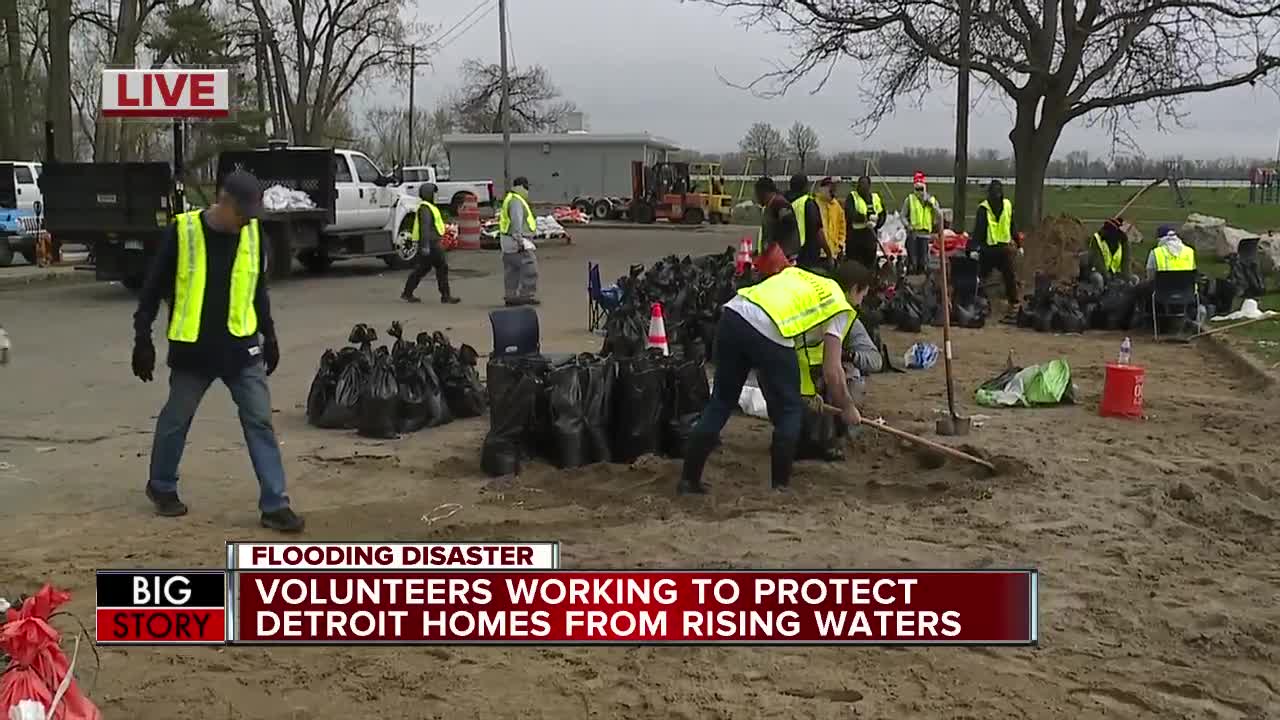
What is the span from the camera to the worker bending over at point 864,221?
46.2 feet

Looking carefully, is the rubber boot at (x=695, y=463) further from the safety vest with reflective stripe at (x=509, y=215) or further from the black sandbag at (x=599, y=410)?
the safety vest with reflective stripe at (x=509, y=215)

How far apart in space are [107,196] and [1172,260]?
43.8ft

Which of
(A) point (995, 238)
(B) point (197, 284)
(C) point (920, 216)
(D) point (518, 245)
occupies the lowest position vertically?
(B) point (197, 284)

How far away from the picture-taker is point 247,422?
5930mm

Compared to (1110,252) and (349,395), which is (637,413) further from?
(1110,252)

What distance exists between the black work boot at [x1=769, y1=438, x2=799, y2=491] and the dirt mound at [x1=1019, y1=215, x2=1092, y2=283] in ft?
43.8

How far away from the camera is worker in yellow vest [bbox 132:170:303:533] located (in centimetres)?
580

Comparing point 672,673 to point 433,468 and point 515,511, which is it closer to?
point 515,511

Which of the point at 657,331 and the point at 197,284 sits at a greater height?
the point at 197,284

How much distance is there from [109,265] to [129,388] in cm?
768

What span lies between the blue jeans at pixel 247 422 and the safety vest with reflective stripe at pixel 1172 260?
9.97m

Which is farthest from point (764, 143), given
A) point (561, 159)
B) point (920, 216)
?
point (920, 216)

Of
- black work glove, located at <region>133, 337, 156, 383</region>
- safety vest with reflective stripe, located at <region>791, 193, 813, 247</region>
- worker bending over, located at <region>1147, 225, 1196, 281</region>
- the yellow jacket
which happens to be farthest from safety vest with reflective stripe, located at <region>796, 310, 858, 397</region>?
the yellow jacket

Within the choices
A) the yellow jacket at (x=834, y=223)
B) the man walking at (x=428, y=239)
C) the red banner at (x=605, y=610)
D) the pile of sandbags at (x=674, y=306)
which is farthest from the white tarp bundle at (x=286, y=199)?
the red banner at (x=605, y=610)
